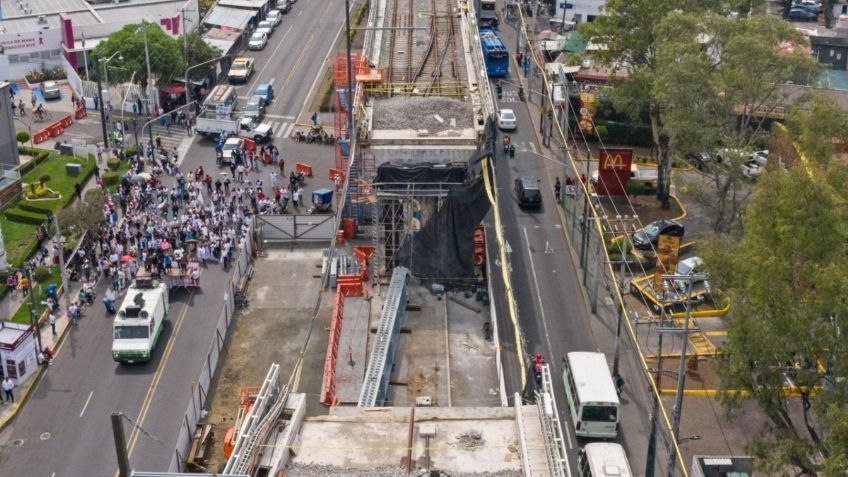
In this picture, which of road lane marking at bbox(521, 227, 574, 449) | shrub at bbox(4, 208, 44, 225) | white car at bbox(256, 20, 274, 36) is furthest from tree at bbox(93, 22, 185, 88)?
road lane marking at bbox(521, 227, 574, 449)

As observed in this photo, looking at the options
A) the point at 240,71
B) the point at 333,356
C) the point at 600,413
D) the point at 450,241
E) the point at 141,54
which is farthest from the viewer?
the point at 240,71

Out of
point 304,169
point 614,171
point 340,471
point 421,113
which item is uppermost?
point 421,113

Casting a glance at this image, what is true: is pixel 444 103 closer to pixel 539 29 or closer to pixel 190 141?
pixel 190 141

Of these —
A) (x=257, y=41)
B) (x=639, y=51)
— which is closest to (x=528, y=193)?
(x=639, y=51)

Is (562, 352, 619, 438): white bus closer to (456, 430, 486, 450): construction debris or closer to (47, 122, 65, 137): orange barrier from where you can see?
(456, 430, 486, 450): construction debris

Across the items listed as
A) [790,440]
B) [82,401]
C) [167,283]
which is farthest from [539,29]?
[790,440]

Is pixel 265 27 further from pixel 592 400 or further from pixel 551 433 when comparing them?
pixel 551 433
